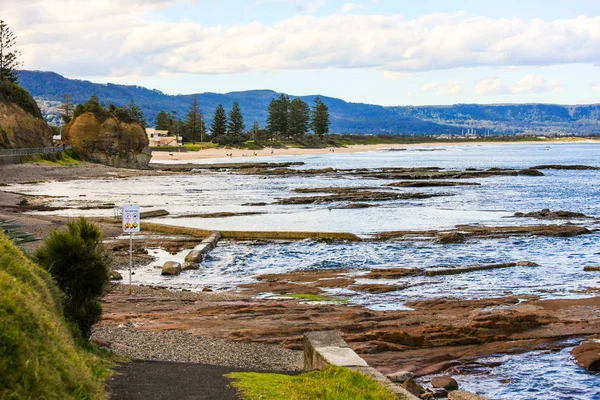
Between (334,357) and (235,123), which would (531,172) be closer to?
(334,357)

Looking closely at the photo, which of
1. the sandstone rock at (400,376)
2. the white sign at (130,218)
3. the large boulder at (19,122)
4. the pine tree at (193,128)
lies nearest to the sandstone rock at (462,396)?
the sandstone rock at (400,376)

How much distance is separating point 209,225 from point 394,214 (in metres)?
12.0

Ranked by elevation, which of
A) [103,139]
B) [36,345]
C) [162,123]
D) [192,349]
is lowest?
[192,349]

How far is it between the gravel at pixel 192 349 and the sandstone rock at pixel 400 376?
1.56m

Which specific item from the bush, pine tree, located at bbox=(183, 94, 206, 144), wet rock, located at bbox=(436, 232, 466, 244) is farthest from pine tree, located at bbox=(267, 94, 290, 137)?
the bush

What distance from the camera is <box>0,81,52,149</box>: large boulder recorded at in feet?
252

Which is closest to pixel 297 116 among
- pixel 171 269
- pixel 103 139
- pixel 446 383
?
pixel 103 139

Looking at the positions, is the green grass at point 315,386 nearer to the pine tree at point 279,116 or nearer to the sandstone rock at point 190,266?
the sandstone rock at point 190,266

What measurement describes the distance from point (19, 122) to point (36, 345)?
255 feet

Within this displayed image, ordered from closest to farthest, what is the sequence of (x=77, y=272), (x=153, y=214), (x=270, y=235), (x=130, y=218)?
(x=77, y=272) → (x=130, y=218) → (x=270, y=235) → (x=153, y=214)

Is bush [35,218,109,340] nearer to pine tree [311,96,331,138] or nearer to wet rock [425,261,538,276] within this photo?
wet rock [425,261,538,276]

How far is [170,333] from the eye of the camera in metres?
14.4

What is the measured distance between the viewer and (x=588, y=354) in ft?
47.1

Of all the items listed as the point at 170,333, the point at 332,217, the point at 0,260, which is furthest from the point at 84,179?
the point at 0,260
